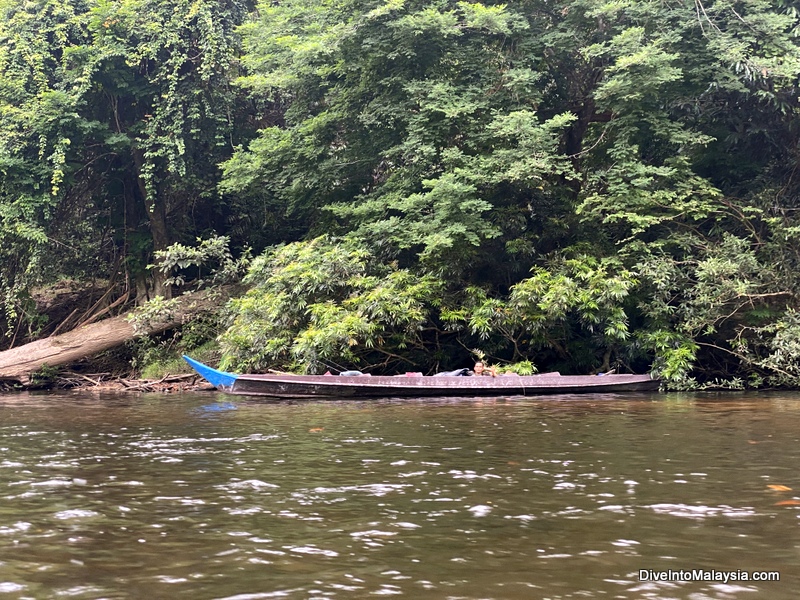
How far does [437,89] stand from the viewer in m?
15.5

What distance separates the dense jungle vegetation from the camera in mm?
14555

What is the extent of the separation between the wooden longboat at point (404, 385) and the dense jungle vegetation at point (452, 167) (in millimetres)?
952

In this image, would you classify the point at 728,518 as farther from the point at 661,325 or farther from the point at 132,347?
the point at 132,347

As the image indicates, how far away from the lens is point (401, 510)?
4820 millimetres

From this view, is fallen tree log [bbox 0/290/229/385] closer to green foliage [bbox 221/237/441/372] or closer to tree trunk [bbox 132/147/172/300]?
tree trunk [bbox 132/147/172/300]

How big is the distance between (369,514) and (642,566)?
1.79 meters

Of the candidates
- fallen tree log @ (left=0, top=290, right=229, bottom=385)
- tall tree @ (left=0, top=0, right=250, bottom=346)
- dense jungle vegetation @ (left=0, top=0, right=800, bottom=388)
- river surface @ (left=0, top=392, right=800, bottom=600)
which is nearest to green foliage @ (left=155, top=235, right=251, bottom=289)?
dense jungle vegetation @ (left=0, top=0, right=800, bottom=388)

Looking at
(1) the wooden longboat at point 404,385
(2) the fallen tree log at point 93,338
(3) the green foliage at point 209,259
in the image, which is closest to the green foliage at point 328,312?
(1) the wooden longboat at point 404,385

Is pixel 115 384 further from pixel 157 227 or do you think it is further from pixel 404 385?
pixel 404 385

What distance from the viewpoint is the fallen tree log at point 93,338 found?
17.3 meters

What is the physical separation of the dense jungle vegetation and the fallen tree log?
55cm

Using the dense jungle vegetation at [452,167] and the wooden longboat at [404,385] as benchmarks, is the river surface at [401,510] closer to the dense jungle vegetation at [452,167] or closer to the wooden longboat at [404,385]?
the wooden longboat at [404,385]

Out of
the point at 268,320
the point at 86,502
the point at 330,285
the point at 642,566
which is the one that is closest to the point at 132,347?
the point at 268,320

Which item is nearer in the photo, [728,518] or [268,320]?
[728,518]
